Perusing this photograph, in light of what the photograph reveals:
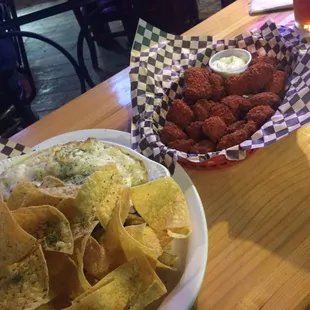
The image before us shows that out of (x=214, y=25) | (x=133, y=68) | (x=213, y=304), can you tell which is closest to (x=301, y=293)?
(x=213, y=304)

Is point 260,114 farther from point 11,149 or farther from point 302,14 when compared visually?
point 11,149

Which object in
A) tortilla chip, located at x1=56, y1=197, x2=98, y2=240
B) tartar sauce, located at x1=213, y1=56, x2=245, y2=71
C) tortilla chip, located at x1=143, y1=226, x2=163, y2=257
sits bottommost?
tartar sauce, located at x1=213, y1=56, x2=245, y2=71

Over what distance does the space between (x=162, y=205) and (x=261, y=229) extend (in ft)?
0.69

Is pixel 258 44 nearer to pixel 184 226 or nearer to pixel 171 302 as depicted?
pixel 184 226

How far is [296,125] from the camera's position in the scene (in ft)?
3.57

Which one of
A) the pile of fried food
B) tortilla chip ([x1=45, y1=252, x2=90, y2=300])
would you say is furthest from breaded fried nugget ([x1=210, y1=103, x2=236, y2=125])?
tortilla chip ([x1=45, y1=252, x2=90, y2=300])

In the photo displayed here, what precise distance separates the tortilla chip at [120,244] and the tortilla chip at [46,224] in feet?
0.25

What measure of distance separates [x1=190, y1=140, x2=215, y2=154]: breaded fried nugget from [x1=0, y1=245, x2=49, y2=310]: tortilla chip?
0.49 meters

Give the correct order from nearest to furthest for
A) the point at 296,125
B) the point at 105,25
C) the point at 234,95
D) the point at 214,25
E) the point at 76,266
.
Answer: the point at 76,266, the point at 296,125, the point at 234,95, the point at 214,25, the point at 105,25

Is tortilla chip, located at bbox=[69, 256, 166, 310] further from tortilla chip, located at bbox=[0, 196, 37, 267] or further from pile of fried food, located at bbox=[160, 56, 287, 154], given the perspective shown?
pile of fried food, located at bbox=[160, 56, 287, 154]

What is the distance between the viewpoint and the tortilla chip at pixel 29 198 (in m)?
0.89

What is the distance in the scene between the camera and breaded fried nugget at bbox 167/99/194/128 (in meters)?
1.26

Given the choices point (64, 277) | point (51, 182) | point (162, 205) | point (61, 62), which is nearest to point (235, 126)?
point (162, 205)

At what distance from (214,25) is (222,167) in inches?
27.6
